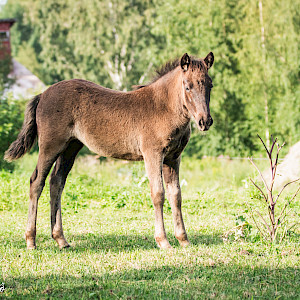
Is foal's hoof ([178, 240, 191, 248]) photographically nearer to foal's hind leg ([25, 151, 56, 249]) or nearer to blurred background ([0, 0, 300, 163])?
foal's hind leg ([25, 151, 56, 249])

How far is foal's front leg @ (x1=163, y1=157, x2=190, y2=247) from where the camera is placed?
20.5 feet

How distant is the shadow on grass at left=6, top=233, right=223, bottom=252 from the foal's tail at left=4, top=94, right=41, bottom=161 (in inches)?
53.9

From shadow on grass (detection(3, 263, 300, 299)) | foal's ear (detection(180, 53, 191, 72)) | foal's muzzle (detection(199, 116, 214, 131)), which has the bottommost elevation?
shadow on grass (detection(3, 263, 300, 299))

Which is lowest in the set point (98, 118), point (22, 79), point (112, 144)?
point (112, 144)

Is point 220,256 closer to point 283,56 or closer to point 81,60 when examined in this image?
point 283,56

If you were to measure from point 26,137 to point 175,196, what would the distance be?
97.4 inches

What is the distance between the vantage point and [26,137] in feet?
22.3

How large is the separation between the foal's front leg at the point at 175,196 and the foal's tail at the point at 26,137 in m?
2.15

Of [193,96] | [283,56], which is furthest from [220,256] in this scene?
[283,56]

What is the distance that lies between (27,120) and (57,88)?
69cm

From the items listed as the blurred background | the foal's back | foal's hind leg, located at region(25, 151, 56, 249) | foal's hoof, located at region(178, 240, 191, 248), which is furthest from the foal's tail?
the blurred background

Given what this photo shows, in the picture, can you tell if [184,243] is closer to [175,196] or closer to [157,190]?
[175,196]

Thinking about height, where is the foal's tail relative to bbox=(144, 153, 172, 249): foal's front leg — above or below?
above

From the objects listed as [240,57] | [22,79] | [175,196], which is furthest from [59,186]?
[22,79]
